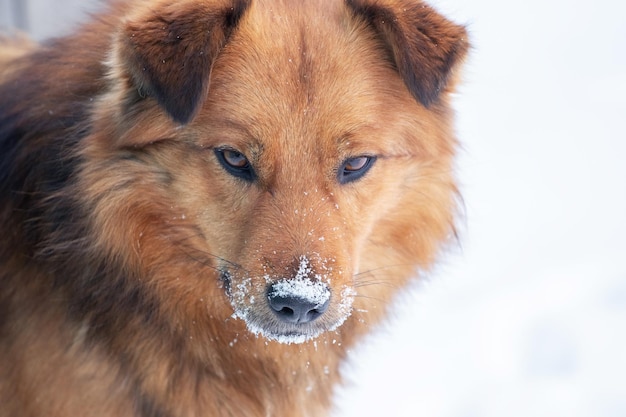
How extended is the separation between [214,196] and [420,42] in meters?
0.92

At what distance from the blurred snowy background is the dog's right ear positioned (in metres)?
0.96

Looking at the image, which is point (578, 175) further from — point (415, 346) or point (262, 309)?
point (262, 309)

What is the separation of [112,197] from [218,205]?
0.39m

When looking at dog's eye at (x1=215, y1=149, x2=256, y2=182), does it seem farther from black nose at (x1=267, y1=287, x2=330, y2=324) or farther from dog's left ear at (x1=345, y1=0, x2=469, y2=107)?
dog's left ear at (x1=345, y1=0, x2=469, y2=107)

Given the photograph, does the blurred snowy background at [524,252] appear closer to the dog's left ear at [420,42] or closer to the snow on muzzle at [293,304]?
the dog's left ear at [420,42]

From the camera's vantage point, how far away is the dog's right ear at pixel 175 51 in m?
2.59

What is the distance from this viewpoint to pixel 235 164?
2.83 metres

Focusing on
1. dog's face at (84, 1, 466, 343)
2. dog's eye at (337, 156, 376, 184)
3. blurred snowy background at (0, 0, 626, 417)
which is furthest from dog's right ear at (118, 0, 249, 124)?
blurred snowy background at (0, 0, 626, 417)

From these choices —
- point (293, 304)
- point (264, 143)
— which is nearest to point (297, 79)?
point (264, 143)

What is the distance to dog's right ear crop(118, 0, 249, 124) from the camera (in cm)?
259

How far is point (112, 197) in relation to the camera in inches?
115

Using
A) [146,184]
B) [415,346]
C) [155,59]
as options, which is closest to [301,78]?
[155,59]

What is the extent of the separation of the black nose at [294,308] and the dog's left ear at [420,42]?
2.76 feet

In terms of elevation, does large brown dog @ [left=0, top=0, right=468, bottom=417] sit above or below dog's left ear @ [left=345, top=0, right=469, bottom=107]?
below
